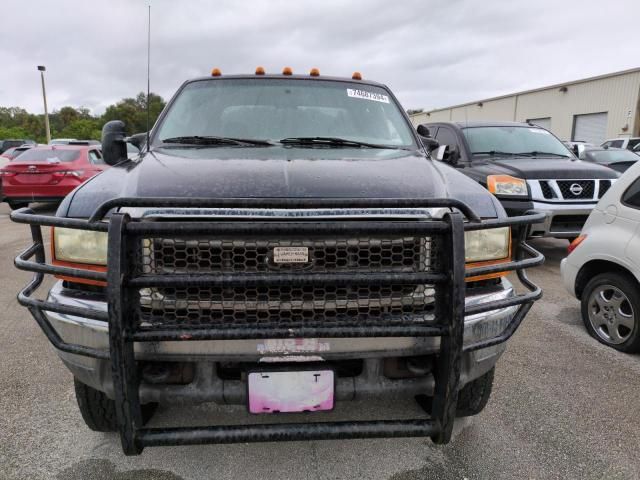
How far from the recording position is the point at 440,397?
1912 millimetres

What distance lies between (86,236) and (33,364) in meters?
2.03

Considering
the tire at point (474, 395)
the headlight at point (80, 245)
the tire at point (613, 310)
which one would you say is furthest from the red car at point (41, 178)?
the tire at point (474, 395)

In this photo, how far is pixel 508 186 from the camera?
19.8 ft

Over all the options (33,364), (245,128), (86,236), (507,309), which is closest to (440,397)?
(507,309)

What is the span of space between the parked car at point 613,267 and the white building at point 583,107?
17.8 m

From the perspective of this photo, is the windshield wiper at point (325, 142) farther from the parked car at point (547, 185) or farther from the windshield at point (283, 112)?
the parked car at point (547, 185)

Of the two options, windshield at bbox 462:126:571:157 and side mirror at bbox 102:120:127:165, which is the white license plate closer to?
side mirror at bbox 102:120:127:165

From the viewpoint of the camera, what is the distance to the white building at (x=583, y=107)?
933 inches

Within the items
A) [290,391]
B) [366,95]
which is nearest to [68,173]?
[366,95]

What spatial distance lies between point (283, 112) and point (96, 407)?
208 centimetres

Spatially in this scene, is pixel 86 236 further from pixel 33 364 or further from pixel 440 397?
pixel 33 364

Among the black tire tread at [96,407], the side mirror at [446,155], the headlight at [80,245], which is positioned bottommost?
the black tire tread at [96,407]

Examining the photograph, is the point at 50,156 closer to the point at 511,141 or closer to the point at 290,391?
the point at 511,141

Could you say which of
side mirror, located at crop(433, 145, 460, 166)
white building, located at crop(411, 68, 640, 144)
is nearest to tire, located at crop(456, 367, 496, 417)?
side mirror, located at crop(433, 145, 460, 166)
